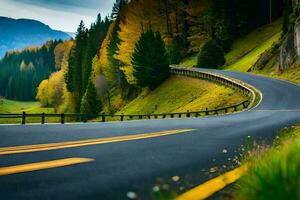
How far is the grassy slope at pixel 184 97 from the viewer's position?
4281 centimetres

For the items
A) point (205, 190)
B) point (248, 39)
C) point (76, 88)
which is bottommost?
point (205, 190)

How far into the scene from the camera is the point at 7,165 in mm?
6855

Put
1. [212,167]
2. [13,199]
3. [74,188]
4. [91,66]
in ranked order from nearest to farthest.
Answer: [13,199]
[74,188]
[212,167]
[91,66]

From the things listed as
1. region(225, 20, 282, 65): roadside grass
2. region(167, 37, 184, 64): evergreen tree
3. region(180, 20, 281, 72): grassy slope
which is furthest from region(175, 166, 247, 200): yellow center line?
region(167, 37, 184, 64): evergreen tree

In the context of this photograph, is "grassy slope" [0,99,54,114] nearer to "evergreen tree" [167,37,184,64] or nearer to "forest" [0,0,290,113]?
"forest" [0,0,290,113]

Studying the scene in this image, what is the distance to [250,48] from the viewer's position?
69750 mm

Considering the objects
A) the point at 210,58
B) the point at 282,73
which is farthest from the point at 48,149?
the point at 210,58

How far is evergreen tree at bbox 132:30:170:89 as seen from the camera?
197ft

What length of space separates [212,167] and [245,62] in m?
58.0

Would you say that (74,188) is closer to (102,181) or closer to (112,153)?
(102,181)

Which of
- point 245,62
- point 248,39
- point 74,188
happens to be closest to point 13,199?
point 74,188

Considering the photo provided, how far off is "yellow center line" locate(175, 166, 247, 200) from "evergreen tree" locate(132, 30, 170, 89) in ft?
176

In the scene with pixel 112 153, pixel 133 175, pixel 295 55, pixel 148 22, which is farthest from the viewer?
pixel 148 22

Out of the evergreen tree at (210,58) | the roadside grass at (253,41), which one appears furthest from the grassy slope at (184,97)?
the roadside grass at (253,41)
